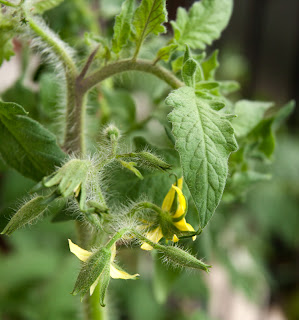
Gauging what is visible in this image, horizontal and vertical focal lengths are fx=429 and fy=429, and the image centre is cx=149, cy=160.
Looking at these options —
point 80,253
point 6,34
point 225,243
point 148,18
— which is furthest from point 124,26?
point 225,243

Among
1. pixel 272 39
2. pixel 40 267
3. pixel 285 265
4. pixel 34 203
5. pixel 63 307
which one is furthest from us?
pixel 272 39

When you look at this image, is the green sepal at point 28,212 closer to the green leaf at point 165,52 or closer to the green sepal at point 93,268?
the green sepal at point 93,268

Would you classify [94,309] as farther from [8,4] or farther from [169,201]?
[8,4]

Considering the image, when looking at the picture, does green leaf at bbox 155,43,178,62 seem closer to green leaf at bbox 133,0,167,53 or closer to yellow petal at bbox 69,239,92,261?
green leaf at bbox 133,0,167,53

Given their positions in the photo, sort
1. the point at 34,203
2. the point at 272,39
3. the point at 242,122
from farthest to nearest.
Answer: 1. the point at 272,39
2. the point at 242,122
3. the point at 34,203

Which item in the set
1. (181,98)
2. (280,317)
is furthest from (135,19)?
(280,317)

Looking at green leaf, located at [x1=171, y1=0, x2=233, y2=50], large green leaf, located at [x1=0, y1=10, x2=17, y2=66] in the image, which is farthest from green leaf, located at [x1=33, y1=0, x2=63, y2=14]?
green leaf, located at [x1=171, y1=0, x2=233, y2=50]

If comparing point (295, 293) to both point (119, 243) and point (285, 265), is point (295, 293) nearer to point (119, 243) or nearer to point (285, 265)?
point (285, 265)
